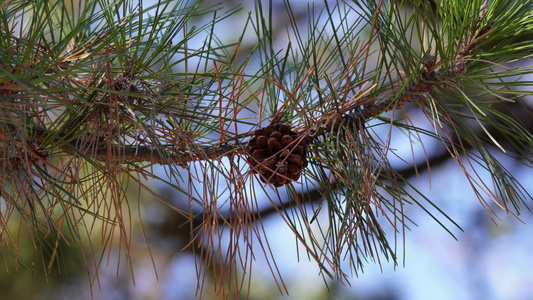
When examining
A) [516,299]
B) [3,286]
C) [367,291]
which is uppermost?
[3,286]

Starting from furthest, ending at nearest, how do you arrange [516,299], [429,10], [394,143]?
[516,299]
[394,143]
[429,10]

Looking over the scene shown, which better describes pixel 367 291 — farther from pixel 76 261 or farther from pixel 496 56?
pixel 496 56

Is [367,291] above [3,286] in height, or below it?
below

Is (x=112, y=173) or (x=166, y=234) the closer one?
(x=112, y=173)

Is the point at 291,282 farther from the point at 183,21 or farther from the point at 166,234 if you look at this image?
the point at 183,21

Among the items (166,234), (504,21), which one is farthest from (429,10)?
(166,234)

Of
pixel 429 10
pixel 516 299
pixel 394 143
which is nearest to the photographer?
pixel 429 10

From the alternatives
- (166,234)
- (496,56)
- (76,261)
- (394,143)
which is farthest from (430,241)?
(496,56)
